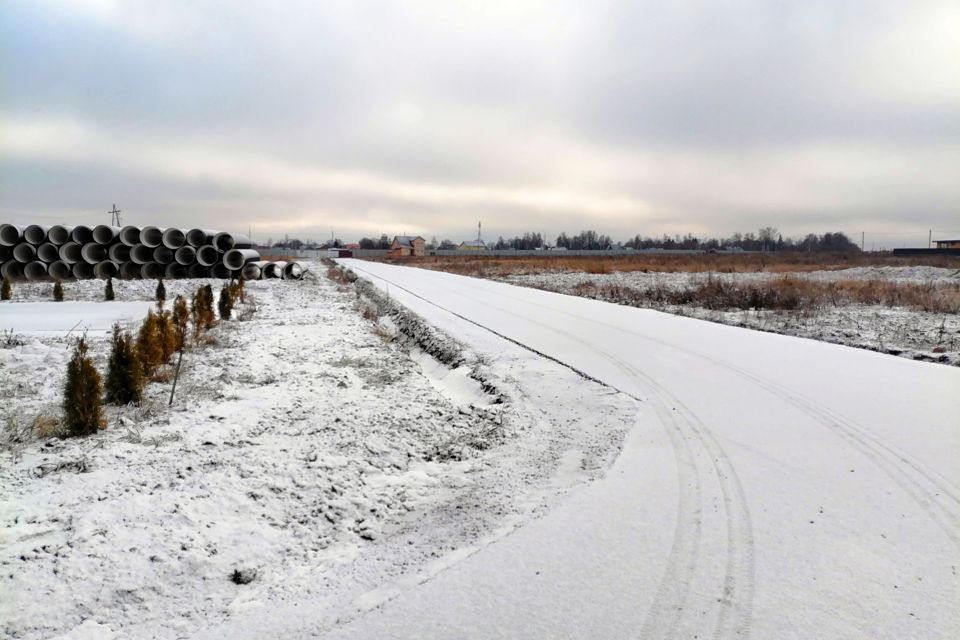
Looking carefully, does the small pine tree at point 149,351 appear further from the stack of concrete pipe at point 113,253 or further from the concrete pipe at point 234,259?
the concrete pipe at point 234,259

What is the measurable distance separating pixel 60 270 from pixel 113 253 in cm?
232

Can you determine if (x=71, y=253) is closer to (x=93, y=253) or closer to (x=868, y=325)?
(x=93, y=253)

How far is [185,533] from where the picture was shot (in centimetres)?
380

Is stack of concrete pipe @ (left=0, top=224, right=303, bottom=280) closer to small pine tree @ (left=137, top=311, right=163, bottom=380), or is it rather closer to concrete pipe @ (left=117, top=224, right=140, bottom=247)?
concrete pipe @ (left=117, top=224, right=140, bottom=247)

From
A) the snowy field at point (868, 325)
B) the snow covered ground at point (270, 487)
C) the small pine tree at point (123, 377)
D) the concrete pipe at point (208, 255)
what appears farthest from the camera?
the concrete pipe at point (208, 255)

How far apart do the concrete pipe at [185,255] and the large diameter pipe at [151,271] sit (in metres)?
0.79

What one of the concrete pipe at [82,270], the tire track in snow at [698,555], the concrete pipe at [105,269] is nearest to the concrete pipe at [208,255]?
the concrete pipe at [105,269]

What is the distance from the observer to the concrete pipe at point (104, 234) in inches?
1025

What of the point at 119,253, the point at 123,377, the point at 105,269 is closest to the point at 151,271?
the point at 119,253

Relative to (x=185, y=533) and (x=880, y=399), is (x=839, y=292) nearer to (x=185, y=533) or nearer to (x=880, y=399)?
(x=880, y=399)

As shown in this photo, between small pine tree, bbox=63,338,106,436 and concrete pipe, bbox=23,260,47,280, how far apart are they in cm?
2498

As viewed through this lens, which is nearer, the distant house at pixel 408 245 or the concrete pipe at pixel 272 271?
the concrete pipe at pixel 272 271

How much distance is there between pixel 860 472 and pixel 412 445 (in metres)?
3.78

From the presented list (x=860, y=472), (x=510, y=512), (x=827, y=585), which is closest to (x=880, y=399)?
(x=860, y=472)
